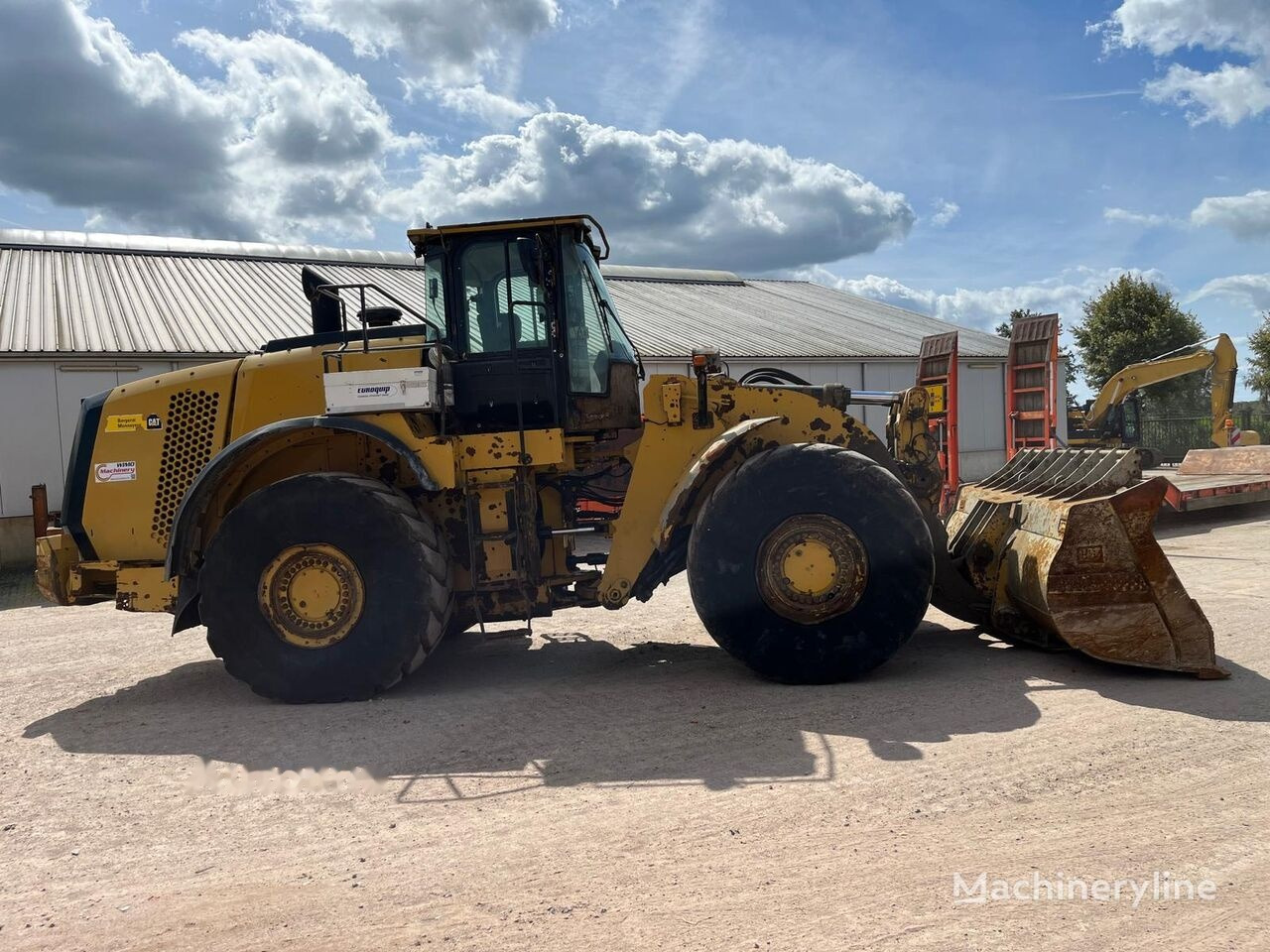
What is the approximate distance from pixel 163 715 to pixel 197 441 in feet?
5.74

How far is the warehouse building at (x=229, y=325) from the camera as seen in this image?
1407cm

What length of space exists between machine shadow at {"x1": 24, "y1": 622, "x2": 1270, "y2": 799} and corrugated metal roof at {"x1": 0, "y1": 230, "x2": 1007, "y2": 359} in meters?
10.6

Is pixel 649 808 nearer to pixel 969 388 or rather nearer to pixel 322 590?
pixel 322 590

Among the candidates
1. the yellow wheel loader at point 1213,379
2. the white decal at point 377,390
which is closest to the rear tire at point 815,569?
the white decal at point 377,390

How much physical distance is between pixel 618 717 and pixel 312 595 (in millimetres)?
2055

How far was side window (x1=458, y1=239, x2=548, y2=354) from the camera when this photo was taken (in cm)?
612

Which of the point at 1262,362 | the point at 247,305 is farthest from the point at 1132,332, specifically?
the point at 247,305

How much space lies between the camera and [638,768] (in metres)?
4.41

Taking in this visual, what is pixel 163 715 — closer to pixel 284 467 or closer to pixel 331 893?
pixel 284 467

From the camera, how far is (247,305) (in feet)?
59.6

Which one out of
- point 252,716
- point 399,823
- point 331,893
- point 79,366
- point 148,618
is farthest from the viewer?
point 79,366

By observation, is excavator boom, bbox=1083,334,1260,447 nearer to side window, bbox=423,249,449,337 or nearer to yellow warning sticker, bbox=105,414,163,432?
side window, bbox=423,249,449,337

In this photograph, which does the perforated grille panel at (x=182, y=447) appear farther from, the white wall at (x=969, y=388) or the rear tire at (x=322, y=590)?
the white wall at (x=969, y=388)

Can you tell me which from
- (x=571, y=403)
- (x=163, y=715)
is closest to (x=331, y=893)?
(x=163, y=715)
